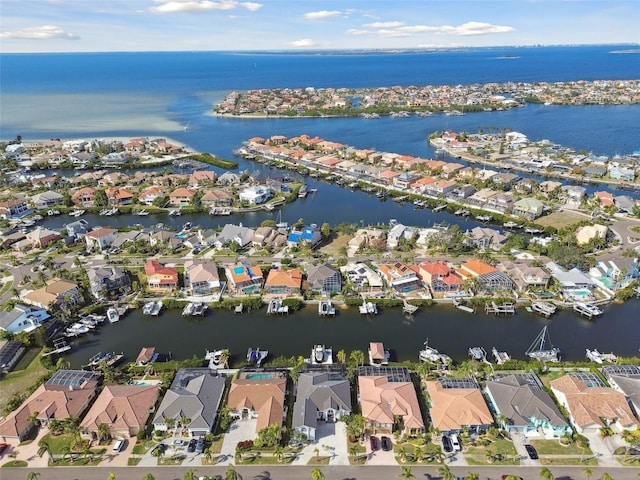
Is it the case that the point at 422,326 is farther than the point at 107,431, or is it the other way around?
the point at 422,326

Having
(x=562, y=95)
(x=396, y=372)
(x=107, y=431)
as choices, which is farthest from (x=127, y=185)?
(x=562, y=95)

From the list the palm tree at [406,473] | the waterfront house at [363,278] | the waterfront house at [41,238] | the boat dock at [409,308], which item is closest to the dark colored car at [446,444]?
the palm tree at [406,473]

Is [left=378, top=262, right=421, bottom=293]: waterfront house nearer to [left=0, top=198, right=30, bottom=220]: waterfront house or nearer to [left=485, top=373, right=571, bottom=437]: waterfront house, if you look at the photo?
[left=485, top=373, right=571, bottom=437]: waterfront house

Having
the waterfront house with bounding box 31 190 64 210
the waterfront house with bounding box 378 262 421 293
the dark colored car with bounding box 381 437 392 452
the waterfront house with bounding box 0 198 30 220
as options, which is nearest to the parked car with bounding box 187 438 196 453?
the dark colored car with bounding box 381 437 392 452

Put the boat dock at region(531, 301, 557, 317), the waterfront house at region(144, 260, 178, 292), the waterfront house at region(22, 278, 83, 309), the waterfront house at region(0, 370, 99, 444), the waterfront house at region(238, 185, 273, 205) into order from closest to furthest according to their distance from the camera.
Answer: the waterfront house at region(0, 370, 99, 444)
the boat dock at region(531, 301, 557, 317)
the waterfront house at region(22, 278, 83, 309)
the waterfront house at region(144, 260, 178, 292)
the waterfront house at region(238, 185, 273, 205)

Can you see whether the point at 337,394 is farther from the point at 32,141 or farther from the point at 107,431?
the point at 32,141

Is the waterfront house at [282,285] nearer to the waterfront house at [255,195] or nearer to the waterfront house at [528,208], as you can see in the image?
the waterfront house at [255,195]

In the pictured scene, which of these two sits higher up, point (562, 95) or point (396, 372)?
point (562, 95)

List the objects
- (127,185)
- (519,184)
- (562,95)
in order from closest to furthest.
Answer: (519,184)
(127,185)
(562,95)
